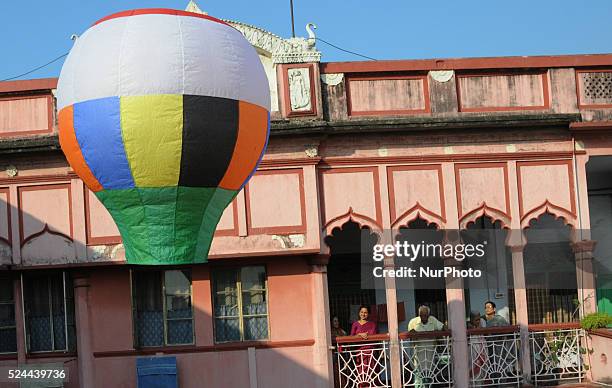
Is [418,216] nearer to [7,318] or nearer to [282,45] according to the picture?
[282,45]

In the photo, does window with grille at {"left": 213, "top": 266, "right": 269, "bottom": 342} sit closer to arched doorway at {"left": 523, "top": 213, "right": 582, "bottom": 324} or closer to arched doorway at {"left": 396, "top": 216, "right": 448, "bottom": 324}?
arched doorway at {"left": 396, "top": 216, "right": 448, "bottom": 324}

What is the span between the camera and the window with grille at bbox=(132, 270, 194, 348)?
18234mm

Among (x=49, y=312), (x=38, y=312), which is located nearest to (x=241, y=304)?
(x=49, y=312)

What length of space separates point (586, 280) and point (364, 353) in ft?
12.5

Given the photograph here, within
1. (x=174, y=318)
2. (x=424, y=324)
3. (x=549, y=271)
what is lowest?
(x=424, y=324)

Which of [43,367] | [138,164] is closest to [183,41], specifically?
[138,164]

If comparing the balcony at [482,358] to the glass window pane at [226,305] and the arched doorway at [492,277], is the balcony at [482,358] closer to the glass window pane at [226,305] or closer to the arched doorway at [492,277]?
the glass window pane at [226,305]

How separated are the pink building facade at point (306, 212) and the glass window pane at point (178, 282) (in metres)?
0.02

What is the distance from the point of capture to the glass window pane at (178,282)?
18266mm

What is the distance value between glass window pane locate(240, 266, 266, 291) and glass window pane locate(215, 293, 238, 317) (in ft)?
0.81

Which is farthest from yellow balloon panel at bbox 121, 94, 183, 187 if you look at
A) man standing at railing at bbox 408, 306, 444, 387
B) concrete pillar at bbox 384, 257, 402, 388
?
man standing at railing at bbox 408, 306, 444, 387

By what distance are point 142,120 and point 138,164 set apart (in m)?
0.47

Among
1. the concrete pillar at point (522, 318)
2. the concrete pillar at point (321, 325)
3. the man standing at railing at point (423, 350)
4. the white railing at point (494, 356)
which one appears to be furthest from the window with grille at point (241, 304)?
the concrete pillar at point (522, 318)

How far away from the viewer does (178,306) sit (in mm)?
18297
